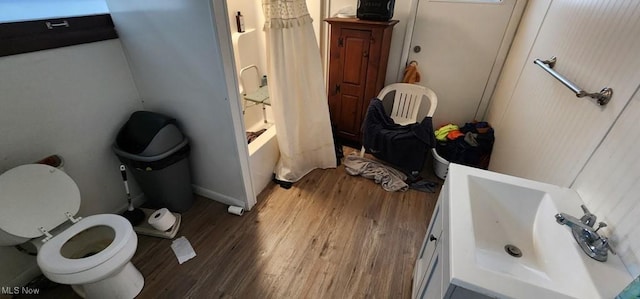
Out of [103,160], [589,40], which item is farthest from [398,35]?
[103,160]

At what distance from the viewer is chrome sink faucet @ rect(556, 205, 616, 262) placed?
2.55ft

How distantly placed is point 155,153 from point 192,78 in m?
0.51

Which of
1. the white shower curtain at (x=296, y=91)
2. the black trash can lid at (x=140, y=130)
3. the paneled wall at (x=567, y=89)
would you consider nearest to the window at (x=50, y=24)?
the black trash can lid at (x=140, y=130)

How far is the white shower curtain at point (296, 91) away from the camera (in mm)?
1746

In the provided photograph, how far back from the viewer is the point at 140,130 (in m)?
1.62

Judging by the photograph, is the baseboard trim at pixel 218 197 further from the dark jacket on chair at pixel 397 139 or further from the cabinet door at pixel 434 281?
the cabinet door at pixel 434 281

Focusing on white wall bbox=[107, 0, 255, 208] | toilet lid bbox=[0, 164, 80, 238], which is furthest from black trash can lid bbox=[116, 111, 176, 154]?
toilet lid bbox=[0, 164, 80, 238]

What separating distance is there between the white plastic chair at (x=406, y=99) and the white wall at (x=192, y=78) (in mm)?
1277

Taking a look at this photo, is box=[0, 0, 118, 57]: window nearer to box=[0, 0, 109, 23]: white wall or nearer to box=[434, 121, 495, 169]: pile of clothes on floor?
box=[0, 0, 109, 23]: white wall

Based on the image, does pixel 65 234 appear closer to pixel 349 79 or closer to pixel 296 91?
pixel 296 91

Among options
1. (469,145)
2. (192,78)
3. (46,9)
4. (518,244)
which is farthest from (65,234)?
Result: (469,145)

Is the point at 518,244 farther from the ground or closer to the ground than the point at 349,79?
closer to the ground

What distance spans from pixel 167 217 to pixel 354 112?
1.73m

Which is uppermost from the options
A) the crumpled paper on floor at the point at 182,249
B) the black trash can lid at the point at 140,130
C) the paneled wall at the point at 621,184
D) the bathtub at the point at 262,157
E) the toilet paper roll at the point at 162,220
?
the paneled wall at the point at 621,184
